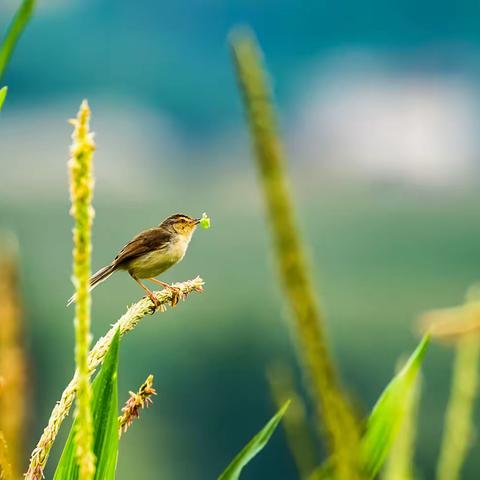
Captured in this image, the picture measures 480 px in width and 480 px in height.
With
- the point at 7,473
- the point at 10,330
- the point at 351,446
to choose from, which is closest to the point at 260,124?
the point at 351,446

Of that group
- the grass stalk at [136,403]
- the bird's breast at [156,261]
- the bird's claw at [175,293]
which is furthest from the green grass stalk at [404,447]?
the bird's breast at [156,261]

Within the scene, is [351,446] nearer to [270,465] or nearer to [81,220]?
[81,220]

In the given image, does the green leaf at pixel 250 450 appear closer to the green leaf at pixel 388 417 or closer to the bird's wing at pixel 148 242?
the green leaf at pixel 388 417

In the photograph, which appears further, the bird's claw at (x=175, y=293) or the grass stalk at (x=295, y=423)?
the bird's claw at (x=175, y=293)

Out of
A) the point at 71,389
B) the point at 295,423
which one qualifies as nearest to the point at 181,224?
the point at 71,389

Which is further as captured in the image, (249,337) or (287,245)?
(249,337)

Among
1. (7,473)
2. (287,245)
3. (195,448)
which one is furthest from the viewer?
(195,448)
